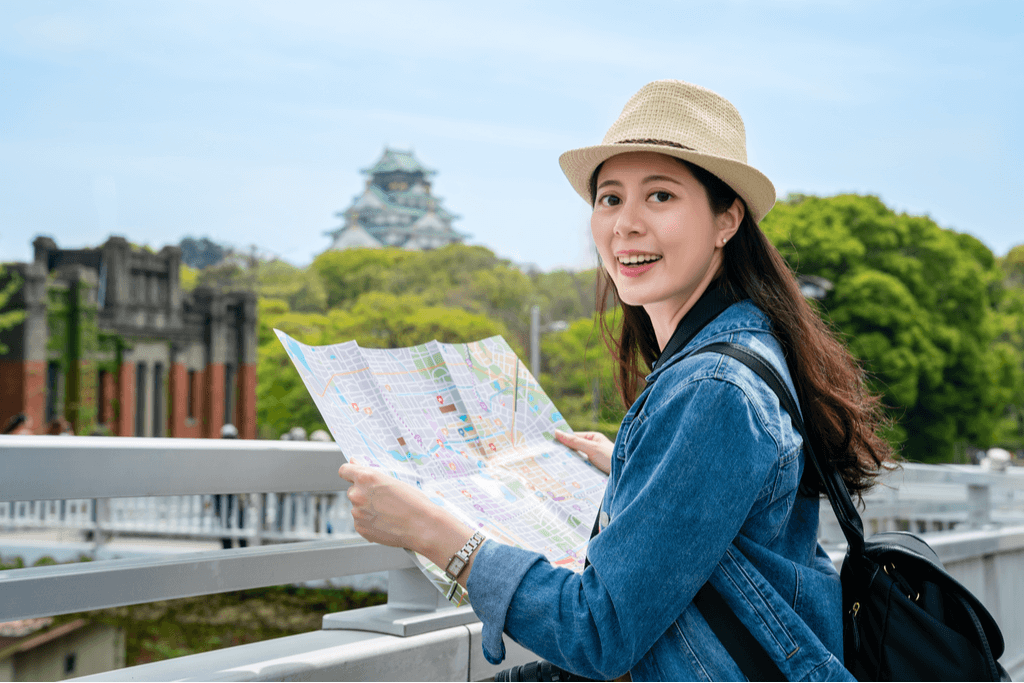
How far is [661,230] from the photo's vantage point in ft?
5.53

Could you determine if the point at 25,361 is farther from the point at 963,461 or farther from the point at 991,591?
the point at 963,461

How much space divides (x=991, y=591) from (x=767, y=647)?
4.92 metres

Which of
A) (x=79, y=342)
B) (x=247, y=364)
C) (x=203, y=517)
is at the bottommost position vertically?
(x=203, y=517)

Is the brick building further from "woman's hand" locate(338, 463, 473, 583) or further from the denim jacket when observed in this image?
the denim jacket

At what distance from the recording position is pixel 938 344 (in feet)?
115

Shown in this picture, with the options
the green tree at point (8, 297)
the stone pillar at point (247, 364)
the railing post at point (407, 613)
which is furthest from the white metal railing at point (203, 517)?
the railing post at point (407, 613)

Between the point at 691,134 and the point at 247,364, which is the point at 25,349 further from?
the point at 691,134

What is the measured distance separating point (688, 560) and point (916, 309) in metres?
35.7

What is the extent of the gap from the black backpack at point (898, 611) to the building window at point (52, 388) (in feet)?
105

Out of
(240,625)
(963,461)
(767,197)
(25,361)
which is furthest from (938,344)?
(767,197)

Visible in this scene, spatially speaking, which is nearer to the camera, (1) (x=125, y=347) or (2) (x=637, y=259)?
(2) (x=637, y=259)

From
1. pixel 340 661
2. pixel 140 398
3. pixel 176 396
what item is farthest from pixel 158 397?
pixel 340 661

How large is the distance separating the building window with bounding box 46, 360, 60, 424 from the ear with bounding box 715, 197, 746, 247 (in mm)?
31690

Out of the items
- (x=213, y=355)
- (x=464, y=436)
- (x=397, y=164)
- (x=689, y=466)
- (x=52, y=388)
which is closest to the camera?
(x=689, y=466)
